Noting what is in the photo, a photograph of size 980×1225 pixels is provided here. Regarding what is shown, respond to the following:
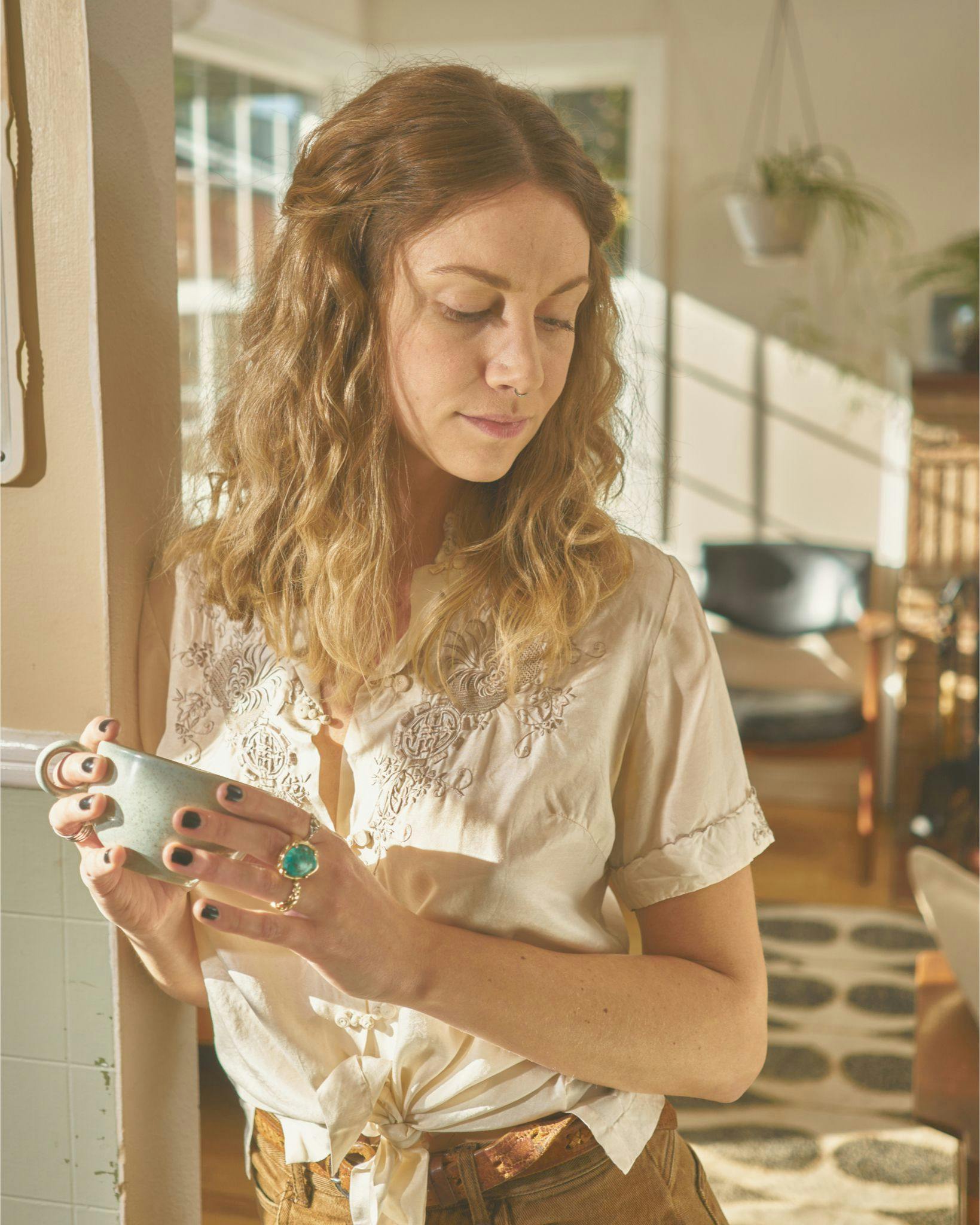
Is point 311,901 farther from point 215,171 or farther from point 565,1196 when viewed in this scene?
point 215,171

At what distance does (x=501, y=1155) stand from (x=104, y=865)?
0.41m

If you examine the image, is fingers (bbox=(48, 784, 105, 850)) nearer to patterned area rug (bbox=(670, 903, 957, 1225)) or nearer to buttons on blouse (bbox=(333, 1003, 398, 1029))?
buttons on blouse (bbox=(333, 1003, 398, 1029))

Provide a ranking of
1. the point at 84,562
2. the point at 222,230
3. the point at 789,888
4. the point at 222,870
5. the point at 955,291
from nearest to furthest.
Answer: the point at 222,870, the point at 84,562, the point at 789,888, the point at 222,230, the point at 955,291

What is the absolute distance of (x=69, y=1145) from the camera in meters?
1.15

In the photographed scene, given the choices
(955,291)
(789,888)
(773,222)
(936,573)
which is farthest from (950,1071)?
(955,291)

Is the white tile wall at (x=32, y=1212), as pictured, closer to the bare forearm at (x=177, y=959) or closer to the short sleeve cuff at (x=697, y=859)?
the bare forearm at (x=177, y=959)

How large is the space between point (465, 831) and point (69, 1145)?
1.81 ft

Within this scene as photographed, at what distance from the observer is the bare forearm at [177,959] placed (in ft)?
3.38

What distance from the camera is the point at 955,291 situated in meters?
4.52

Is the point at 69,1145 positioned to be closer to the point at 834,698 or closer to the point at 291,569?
the point at 291,569

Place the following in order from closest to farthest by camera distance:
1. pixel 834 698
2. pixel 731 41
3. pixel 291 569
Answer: pixel 291 569 < pixel 834 698 < pixel 731 41

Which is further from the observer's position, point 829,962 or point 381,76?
point 829,962

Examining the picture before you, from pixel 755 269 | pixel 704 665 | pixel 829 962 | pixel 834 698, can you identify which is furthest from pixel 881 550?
pixel 704 665

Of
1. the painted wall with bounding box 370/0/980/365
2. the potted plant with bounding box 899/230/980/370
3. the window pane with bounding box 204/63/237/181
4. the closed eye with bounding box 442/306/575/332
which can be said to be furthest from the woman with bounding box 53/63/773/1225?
the painted wall with bounding box 370/0/980/365
